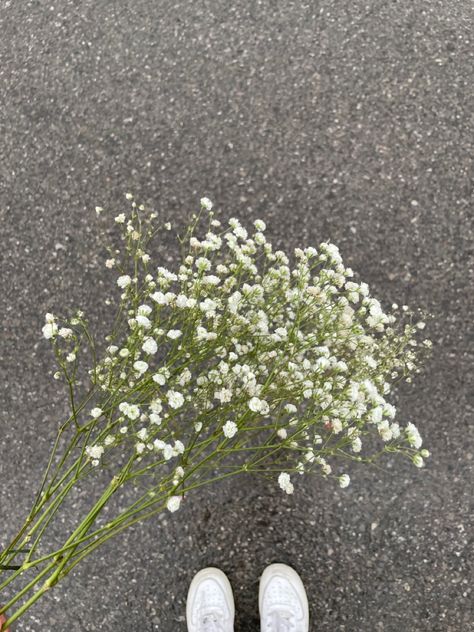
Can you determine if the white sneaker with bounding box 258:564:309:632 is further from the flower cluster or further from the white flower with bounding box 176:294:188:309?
the white flower with bounding box 176:294:188:309

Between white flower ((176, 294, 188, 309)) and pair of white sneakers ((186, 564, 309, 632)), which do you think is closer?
white flower ((176, 294, 188, 309))

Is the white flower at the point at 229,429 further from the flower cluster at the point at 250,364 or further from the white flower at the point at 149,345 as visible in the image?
the white flower at the point at 149,345

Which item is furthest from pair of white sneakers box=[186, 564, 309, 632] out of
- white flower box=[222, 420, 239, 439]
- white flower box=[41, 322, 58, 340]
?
white flower box=[41, 322, 58, 340]

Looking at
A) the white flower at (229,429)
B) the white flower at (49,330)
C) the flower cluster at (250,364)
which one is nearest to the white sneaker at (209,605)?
the flower cluster at (250,364)

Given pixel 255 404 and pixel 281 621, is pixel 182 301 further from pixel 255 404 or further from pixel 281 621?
pixel 281 621

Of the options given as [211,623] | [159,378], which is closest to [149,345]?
[159,378]

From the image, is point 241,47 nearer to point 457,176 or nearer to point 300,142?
point 300,142

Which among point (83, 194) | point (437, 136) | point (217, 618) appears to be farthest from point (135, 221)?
point (217, 618)

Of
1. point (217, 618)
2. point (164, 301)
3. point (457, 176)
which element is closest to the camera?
point (164, 301)
